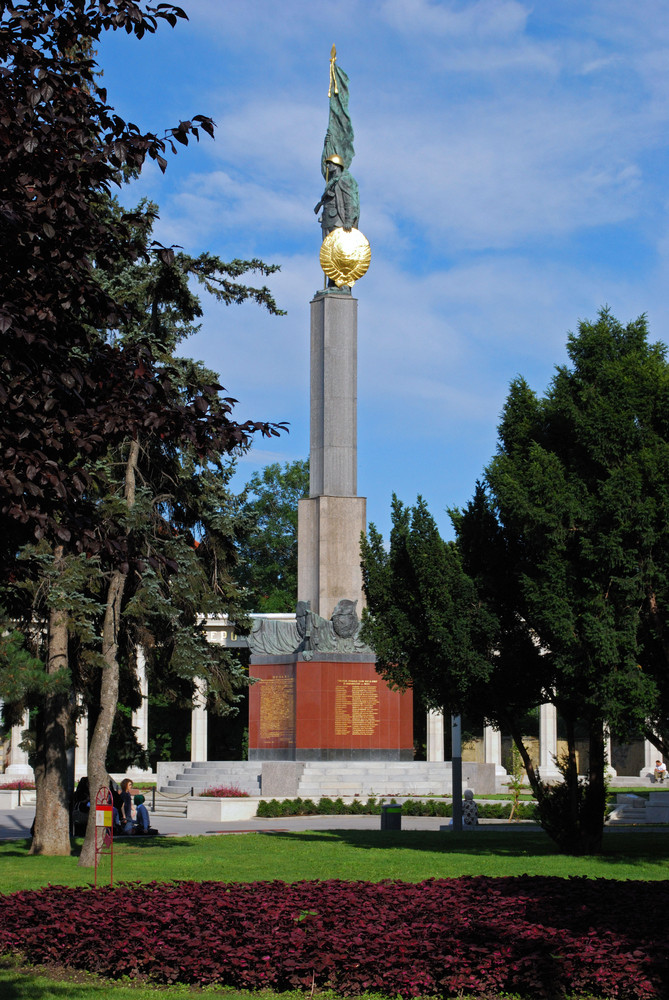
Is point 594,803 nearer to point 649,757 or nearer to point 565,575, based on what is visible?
point 565,575

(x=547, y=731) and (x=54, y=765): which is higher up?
(x=547, y=731)

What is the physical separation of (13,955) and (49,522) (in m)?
6.02

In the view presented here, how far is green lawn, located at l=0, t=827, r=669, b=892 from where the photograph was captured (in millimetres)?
16953

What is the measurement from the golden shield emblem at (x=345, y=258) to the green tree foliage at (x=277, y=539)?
35.3m

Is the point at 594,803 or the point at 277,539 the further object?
the point at 277,539

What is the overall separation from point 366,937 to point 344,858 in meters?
9.47

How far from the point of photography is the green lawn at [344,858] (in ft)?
55.6

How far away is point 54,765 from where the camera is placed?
21.8 meters

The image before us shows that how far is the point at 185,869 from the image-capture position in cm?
1817

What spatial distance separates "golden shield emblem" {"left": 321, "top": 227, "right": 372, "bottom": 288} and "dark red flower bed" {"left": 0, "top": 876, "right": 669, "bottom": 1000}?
106 feet

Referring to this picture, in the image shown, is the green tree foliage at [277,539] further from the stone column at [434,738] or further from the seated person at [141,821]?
the seated person at [141,821]

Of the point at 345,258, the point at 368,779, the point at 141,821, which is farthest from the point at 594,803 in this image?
the point at 345,258

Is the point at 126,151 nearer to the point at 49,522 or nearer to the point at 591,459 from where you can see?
the point at 49,522

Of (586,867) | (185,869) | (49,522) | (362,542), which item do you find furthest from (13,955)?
(362,542)
